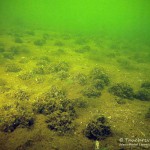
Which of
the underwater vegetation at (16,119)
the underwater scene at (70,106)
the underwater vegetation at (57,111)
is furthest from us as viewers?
the underwater vegetation at (57,111)

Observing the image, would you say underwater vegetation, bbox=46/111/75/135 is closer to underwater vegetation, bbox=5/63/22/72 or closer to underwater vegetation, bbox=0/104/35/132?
underwater vegetation, bbox=0/104/35/132

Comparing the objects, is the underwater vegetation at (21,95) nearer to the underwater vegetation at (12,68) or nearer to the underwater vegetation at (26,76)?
the underwater vegetation at (26,76)

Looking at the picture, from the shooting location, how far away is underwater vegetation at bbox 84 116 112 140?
732cm

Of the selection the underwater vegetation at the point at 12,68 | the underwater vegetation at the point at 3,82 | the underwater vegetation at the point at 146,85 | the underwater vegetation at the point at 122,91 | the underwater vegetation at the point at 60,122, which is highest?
the underwater vegetation at the point at 12,68

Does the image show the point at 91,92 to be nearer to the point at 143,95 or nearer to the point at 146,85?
the point at 143,95

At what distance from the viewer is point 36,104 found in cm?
905

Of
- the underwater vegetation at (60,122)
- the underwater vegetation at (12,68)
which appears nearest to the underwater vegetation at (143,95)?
the underwater vegetation at (60,122)

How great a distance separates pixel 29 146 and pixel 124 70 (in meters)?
11.7

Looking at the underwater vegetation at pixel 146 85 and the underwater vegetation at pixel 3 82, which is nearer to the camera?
the underwater vegetation at pixel 3 82

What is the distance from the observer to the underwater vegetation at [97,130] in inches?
Result: 288

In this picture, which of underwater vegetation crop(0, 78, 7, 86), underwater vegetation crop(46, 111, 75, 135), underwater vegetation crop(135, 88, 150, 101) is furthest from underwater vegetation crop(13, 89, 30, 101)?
underwater vegetation crop(135, 88, 150, 101)

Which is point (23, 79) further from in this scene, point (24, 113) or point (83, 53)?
point (83, 53)

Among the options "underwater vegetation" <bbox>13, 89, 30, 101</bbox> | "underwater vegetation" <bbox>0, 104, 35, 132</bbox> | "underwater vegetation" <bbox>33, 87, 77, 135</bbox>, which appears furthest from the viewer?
"underwater vegetation" <bbox>13, 89, 30, 101</bbox>

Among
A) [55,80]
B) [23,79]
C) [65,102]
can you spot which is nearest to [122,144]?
[65,102]
